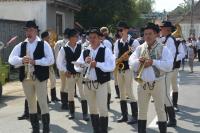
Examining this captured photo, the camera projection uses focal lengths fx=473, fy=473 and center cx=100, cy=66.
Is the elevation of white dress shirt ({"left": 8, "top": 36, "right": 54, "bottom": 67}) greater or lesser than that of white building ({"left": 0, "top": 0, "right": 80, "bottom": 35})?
lesser

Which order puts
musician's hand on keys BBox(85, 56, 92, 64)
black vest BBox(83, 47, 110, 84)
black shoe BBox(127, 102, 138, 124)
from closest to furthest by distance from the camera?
musician's hand on keys BBox(85, 56, 92, 64) → black vest BBox(83, 47, 110, 84) → black shoe BBox(127, 102, 138, 124)

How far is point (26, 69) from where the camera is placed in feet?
27.7

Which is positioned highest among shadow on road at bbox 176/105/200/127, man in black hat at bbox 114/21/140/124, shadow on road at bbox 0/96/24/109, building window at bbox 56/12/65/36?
building window at bbox 56/12/65/36

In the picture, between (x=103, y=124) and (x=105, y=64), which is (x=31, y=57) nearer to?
(x=105, y=64)

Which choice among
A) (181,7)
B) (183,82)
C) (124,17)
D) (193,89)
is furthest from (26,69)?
(181,7)

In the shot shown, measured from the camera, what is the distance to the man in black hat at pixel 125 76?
10.0m

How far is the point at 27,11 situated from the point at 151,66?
20.6 m

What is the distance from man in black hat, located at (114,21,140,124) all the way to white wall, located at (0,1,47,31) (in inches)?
673

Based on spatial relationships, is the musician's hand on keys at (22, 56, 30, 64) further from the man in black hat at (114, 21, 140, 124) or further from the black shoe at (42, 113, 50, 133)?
the man in black hat at (114, 21, 140, 124)

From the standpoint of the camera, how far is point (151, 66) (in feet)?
24.7

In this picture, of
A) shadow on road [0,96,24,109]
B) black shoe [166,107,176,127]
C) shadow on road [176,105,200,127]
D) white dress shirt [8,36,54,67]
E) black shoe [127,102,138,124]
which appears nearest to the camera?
white dress shirt [8,36,54,67]

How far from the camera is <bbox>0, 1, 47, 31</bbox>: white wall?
2698 centimetres

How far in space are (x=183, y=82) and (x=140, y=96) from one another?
1131cm

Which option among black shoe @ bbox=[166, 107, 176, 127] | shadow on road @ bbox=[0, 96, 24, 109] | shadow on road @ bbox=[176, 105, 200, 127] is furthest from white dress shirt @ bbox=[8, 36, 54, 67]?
shadow on road @ bbox=[0, 96, 24, 109]
